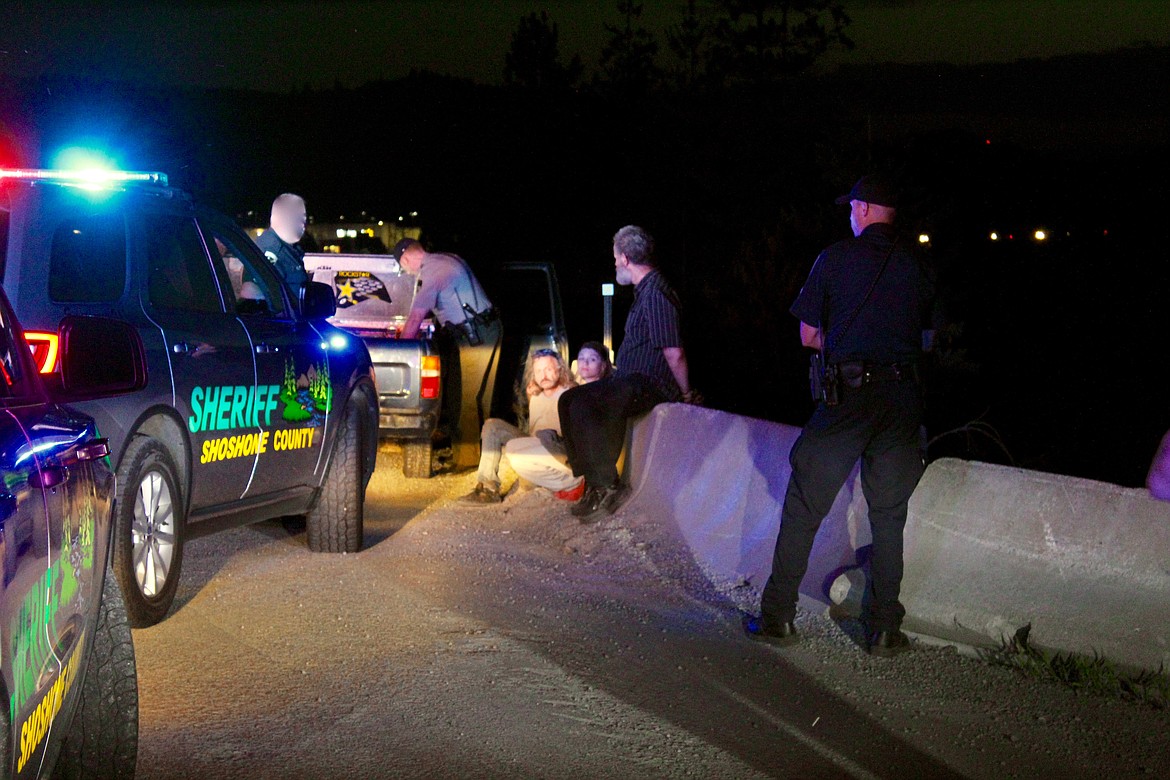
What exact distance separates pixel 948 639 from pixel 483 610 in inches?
87.6

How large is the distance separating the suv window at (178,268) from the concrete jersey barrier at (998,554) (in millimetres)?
3054

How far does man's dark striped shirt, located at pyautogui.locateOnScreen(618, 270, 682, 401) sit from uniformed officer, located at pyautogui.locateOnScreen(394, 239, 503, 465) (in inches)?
126

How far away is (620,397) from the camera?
9.35 metres

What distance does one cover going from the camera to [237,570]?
777 cm

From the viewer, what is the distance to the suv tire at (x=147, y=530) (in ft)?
19.2

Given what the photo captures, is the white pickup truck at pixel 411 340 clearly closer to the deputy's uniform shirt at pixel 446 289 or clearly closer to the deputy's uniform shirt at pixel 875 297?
the deputy's uniform shirt at pixel 446 289

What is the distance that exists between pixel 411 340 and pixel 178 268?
4845 mm

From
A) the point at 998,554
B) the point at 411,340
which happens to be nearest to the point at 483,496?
the point at 411,340

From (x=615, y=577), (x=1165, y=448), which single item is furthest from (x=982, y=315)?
(x=1165, y=448)

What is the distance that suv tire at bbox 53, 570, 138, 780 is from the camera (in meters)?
3.59

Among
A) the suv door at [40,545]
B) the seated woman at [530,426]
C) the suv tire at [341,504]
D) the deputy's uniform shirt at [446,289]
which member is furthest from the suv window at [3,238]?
the deputy's uniform shirt at [446,289]

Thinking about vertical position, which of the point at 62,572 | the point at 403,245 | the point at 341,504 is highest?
the point at 403,245

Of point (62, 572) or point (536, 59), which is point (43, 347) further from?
point (536, 59)

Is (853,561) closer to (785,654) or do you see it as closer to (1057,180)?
(785,654)
